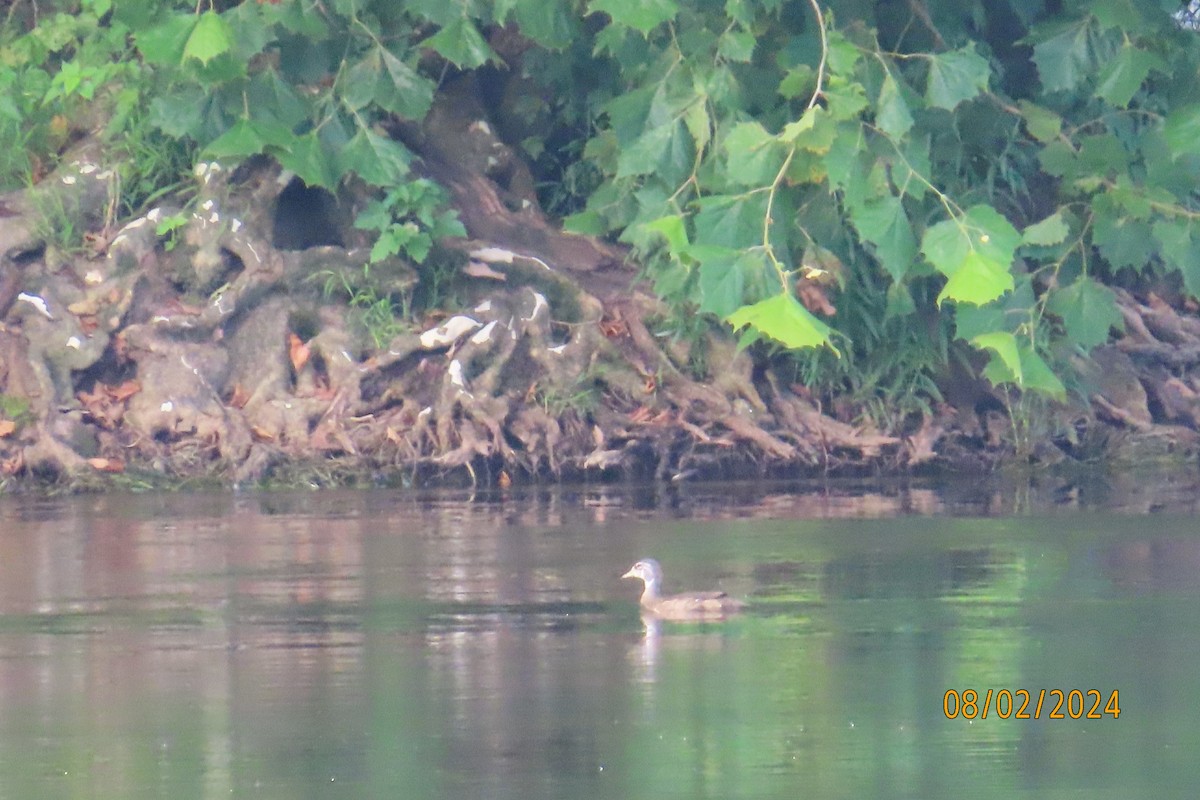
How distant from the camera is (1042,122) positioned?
12.1 m

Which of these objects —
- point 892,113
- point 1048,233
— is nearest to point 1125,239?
point 1048,233

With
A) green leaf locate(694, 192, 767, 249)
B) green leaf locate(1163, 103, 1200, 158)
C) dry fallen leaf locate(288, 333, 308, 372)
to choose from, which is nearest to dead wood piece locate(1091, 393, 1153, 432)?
green leaf locate(1163, 103, 1200, 158)

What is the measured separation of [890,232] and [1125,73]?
148 cm

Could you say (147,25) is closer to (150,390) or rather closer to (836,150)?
(150,390)

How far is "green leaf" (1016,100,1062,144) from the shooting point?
12039mm

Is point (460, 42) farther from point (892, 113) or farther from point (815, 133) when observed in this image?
point (892, 113)

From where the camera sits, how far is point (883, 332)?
13125 millimetres

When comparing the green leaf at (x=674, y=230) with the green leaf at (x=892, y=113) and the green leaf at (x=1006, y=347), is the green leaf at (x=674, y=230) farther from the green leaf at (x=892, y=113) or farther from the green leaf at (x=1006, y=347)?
the green leaf at (x=1006, y=347)

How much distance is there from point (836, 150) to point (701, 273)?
0.99 meters

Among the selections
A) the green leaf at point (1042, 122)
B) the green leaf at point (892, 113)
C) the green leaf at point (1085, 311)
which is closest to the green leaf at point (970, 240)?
the green leaf at point (892, 113)

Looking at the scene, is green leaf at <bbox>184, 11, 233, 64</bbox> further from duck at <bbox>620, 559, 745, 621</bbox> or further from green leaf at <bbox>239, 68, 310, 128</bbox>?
duck at <bbox>620, 559, 745, 621</bbox>

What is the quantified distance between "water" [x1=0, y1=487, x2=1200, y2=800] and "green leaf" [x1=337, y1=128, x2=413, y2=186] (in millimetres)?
2628

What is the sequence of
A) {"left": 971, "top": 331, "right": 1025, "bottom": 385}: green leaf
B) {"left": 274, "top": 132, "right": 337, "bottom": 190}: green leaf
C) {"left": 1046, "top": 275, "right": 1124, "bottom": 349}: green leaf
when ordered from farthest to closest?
1. {"left": 274, "top": 132, "right": 337, "bottom": 190}: green leaf
2. {"left": 1046, "top": 275, "right": 1124, "bottom": 349}: green leaf
3. {"left": 971, "top": 331, "right": 1025, "bottom": 385}: green leaf

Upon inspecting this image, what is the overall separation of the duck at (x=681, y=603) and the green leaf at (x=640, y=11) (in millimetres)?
3275
